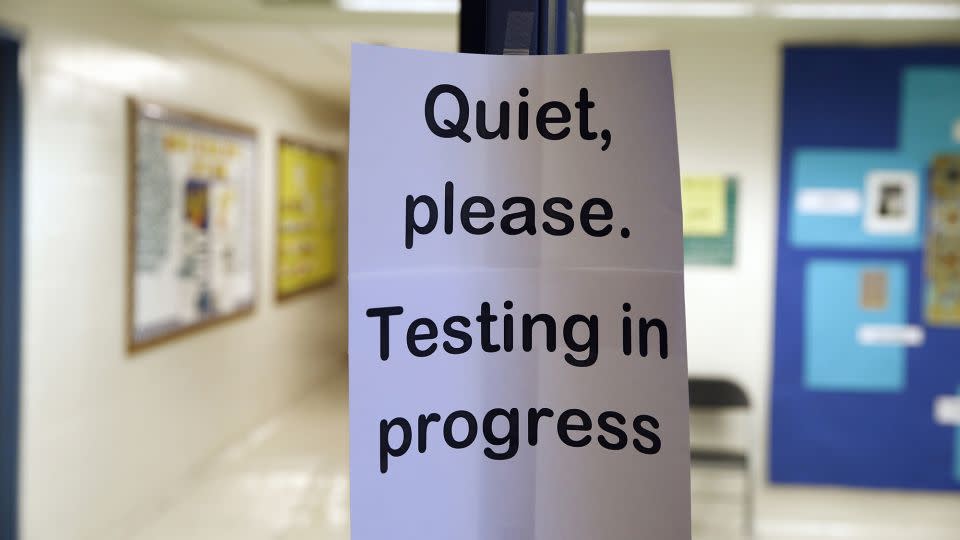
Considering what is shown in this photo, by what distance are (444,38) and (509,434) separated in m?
3.37

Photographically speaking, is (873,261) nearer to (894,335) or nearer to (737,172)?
(894,335)

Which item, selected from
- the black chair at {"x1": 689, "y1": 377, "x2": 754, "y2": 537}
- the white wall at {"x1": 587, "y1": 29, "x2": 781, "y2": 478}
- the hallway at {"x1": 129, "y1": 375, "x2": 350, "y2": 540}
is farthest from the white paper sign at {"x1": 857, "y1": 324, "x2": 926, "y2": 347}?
the hallway at {"x1": 129, "y1": 375, "x2": 350, "y2": 540}

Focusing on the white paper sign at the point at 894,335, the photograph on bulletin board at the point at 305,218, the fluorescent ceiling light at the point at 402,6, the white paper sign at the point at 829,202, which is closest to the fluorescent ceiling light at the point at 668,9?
the fluorescent ceiling light at the point at 402,6

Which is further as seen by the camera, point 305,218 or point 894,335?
point 305,218

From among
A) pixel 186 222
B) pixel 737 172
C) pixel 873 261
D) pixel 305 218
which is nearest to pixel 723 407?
pixel 873 261

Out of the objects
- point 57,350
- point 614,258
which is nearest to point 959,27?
point 614,258

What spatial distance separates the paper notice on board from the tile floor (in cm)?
280

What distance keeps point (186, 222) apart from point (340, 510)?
1.67 m

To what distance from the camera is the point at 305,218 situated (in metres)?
6.38

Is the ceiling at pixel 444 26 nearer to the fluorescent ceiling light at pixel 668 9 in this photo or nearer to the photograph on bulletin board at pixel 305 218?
the fluorescent ceiling light at pixel 668 9

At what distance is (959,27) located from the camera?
374 cm

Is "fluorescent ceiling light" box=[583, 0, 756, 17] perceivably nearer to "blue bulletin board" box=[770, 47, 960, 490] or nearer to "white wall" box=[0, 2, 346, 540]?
"blue bulletin board" box=[770, 47, 960, 490]

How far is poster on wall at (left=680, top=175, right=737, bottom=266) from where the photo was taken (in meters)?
4.05

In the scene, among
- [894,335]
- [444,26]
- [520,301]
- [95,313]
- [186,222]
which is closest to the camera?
[520,301]
